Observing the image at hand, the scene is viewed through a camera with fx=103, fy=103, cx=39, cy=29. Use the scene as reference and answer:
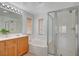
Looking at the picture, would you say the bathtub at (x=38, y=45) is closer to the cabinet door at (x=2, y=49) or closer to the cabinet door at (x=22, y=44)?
the cabinet door at (x=22, y=44)

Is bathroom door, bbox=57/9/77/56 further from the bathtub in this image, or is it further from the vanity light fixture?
the vanity light fixture

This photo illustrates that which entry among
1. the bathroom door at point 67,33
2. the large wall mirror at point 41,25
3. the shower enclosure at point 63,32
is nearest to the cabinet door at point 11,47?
the large wall mirror at point 41,25

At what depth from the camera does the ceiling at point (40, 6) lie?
1495mm

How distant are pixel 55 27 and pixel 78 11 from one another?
414 millimetres

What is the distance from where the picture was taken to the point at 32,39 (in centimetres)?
158

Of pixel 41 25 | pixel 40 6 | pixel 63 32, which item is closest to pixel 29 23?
pixel 41 25

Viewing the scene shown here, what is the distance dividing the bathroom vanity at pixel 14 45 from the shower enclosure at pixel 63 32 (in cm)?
37

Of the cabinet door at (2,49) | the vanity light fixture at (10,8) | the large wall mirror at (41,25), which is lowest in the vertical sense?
the cabinet door at (2,49)

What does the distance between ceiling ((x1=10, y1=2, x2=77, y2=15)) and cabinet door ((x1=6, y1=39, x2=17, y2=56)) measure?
0.51 meters

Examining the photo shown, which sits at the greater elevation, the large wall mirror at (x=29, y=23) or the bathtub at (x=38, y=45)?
the large wall mirror at (x=29, y=23)

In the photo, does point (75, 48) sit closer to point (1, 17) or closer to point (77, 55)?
point (77, 55)

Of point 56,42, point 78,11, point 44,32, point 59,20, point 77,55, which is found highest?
point 78,11

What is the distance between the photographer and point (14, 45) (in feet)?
4.89

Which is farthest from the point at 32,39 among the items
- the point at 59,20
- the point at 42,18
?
the point at 59,20
